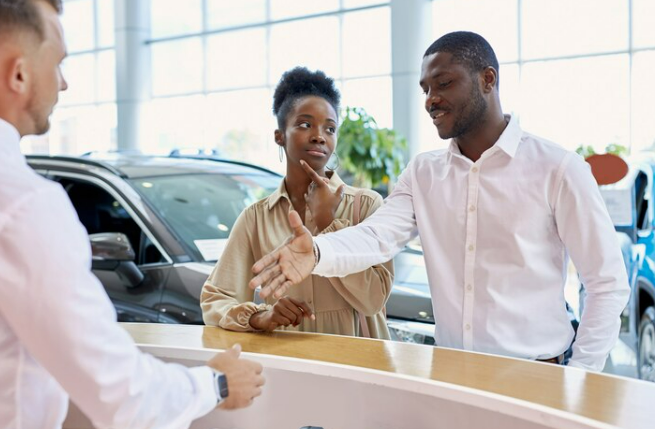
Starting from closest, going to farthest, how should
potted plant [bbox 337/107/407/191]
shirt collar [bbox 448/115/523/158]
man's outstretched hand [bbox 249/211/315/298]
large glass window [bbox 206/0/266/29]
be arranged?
man's outstretched hand [bbox 249/211/315/298] < shirt collar [bbox 448/115/523/158] < potted plant [bbox 337/107/407/191] < large glass window [bbox 206/0/266/29]

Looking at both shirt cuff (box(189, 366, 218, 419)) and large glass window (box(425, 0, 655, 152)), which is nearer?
shirt cuff (box(189, 366, 218, 419))

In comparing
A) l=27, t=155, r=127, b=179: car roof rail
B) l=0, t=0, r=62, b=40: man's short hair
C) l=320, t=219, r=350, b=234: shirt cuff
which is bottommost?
l=320, t=219, r=350, b=234: shirt cuff


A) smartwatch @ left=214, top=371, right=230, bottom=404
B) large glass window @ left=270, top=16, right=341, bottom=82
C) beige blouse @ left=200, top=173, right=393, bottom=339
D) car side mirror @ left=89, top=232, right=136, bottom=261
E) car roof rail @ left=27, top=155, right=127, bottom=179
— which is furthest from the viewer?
large glass window @ left=270, top=16, right=341, bottom=82

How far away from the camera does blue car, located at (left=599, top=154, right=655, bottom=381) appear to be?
507 centimetres

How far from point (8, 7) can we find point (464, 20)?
12953mm

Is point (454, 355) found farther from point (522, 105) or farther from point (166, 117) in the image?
point (166, 117)

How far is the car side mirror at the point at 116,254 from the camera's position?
3887 millimetres

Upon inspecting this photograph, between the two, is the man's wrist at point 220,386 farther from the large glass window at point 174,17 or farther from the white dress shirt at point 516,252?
the large glass window at point 174,17

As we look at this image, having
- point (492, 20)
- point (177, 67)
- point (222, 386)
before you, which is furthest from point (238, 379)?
point (177, 67)

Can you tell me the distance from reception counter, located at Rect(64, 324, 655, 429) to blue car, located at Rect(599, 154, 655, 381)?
3260 millimetres

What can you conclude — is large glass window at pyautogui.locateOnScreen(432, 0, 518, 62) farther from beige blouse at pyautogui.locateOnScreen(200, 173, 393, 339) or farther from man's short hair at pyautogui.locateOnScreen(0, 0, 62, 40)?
man's short hair at pyautogui.locateOnScreen(0, 0, 62, 40)

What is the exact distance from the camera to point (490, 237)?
7.78 feet

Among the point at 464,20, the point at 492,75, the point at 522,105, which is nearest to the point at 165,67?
the point at 464,20

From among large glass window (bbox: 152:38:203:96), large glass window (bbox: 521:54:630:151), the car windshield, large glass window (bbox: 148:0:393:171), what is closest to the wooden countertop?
the car windshield
